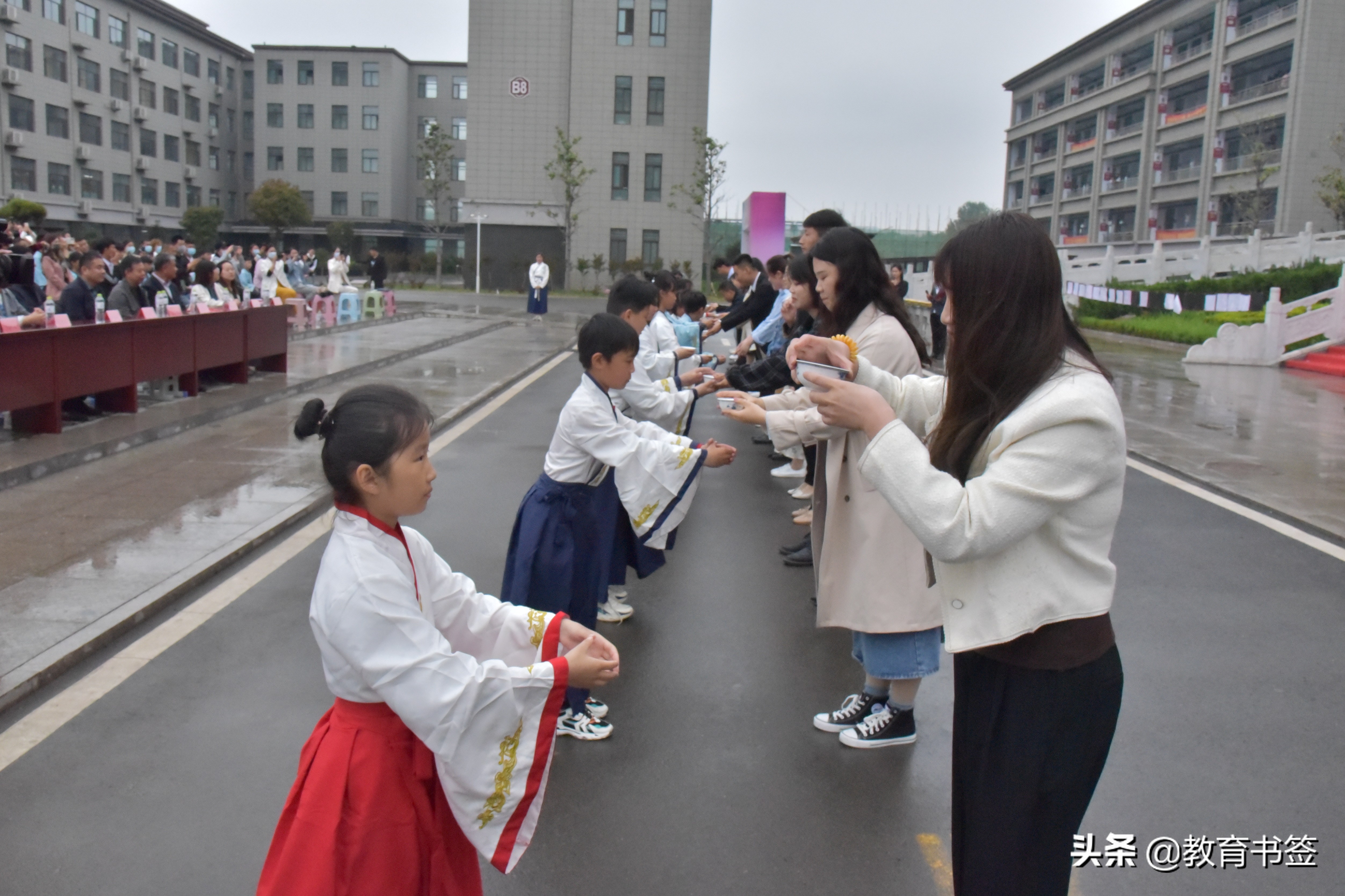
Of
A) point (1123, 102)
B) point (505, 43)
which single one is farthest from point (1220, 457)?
point (1123, 102)

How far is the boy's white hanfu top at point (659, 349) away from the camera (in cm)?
718

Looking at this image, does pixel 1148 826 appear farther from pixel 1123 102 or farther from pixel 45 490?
pixel 1123 102

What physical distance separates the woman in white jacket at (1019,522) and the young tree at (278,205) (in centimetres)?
6174

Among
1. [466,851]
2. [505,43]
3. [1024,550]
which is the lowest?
[466,851]

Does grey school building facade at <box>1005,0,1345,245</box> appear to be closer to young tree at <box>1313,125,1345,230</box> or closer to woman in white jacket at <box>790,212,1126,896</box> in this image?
young tree at <box>1313,125,1345,230</box>

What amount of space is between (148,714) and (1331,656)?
528cm

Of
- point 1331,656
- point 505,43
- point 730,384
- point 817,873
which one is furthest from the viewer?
point 505,43

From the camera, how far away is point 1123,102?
59594 mm

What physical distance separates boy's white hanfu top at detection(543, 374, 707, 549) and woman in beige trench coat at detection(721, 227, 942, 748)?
50cm

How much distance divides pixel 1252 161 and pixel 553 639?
174 feet

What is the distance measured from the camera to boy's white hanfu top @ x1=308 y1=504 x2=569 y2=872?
2225 mm

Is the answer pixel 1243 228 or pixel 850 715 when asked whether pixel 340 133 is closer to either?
pixel 1243 228

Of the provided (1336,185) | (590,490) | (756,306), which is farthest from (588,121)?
(590,490)

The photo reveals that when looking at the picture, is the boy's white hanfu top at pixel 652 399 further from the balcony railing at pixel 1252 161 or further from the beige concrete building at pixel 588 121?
the balcony railing at pixel 1252 161
